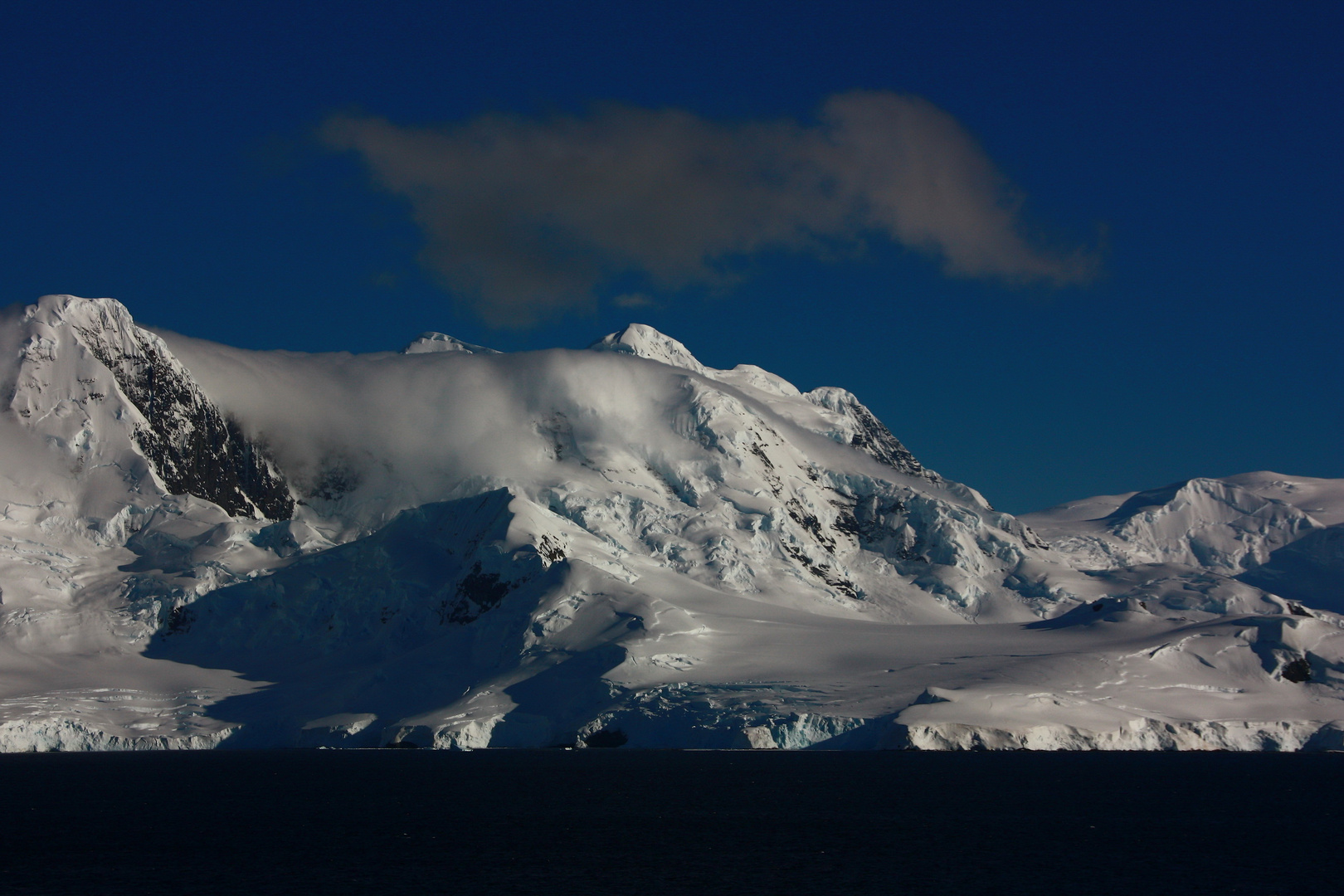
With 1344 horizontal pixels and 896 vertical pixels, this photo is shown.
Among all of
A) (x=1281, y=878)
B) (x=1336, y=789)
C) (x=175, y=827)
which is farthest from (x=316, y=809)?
(x=1336, y=789)

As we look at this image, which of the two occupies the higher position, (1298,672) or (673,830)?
(1298,672)

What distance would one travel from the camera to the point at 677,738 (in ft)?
578

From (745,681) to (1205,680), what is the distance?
206 feet

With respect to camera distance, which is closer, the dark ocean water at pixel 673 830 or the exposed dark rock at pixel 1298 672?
the dark ocean water at pixel 673 830

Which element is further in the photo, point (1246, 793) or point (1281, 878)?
point (1246, 793)

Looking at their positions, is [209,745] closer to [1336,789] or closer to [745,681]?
[745,681]

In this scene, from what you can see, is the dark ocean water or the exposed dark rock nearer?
the dark ocean water

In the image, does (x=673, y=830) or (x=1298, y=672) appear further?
(x=1298, y=672)

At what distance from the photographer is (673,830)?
101125 millimetres

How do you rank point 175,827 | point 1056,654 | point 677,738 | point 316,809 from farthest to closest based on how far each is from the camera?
point 1056,654
point 677,738
point 316,809
point 175,827

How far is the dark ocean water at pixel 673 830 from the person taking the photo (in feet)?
264

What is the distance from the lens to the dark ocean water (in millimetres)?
80438

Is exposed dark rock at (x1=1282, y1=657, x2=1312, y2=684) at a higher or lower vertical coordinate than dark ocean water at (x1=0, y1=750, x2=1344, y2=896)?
higher

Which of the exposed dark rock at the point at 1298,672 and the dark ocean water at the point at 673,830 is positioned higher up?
the exposed dark rock at the point at 1298,672
